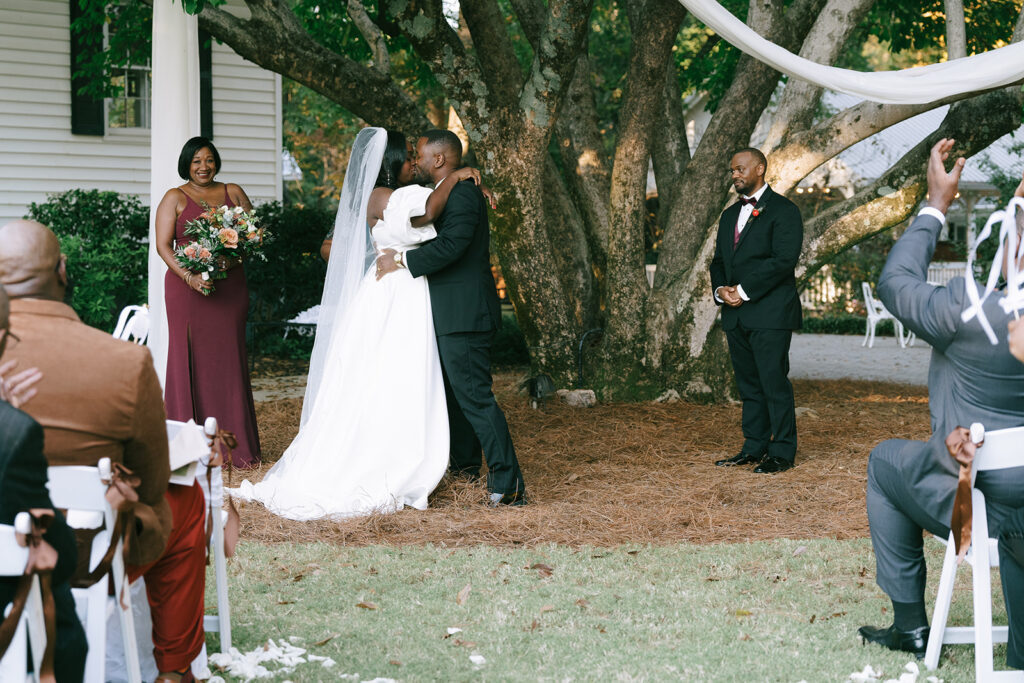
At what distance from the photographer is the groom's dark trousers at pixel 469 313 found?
6.21 metres

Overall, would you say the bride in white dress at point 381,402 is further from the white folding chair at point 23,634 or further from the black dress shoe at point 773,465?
the white folding chair at point 23,634

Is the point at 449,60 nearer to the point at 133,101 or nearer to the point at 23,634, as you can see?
the point at 23,634

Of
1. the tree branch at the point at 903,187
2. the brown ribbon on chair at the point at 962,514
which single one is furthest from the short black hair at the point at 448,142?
the tree branch at the point at 903,187

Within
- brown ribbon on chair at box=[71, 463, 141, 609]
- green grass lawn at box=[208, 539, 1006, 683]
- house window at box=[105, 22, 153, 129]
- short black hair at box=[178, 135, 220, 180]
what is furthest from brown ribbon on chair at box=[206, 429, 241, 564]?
house window at box=[105, 22, 153, 129]

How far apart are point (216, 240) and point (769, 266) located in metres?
3.79

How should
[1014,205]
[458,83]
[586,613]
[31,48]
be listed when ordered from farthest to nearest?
[31,48], [458,83], [586,613], [1014,205]

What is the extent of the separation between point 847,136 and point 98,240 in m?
8.40

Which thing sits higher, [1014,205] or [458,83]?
[458,83]

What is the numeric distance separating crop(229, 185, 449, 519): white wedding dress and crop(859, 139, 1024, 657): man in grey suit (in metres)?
3.05

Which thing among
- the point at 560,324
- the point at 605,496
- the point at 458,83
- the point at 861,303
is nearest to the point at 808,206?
the point at 861,303

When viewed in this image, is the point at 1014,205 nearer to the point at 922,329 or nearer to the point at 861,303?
the point at 922,329

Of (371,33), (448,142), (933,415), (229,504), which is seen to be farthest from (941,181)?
(371,33)

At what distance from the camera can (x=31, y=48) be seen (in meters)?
13.1

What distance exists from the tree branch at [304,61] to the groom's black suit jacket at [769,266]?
3.91m
